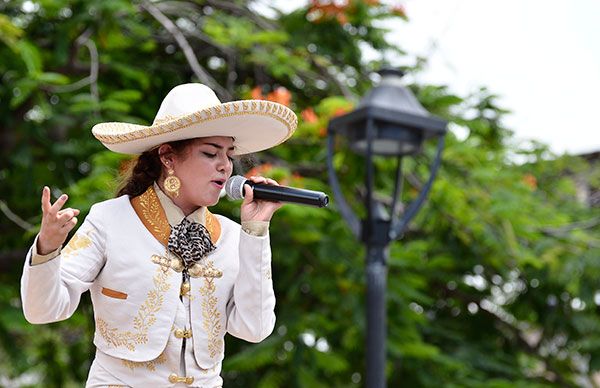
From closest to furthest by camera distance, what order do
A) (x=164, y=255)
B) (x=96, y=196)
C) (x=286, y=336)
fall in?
(x=164, y=255)
(x=96, y=196)
(x=286, y=336)

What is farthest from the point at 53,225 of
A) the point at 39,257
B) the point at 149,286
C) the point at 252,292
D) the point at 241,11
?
the point at 241,11

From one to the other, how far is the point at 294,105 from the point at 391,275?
164cm

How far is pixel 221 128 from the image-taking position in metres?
2.62

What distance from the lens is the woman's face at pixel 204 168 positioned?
104 inches

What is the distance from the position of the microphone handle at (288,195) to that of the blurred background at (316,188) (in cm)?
340

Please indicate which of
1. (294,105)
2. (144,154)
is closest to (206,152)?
(144,154)

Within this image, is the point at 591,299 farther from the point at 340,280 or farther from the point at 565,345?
the point at 340,280

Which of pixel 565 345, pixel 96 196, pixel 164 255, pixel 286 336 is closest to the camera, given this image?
pixel 164 255

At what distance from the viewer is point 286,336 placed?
704 cm

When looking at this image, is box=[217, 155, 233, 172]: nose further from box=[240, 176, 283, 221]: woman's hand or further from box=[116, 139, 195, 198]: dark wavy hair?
box=[116, 139, 195, 198]: dark wavy hair

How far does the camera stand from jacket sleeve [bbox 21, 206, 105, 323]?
245cm

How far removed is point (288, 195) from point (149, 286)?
431 mm

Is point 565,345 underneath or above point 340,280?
underneath

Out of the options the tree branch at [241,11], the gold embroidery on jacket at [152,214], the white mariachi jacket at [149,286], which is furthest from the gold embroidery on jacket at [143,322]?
the tree branch at [241,11]
